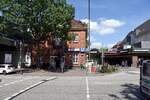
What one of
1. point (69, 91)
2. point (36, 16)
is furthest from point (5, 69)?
point (69, 91)

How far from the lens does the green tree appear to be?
4634cm

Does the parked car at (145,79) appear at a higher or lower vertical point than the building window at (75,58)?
lower

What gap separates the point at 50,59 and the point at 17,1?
17.5 meters

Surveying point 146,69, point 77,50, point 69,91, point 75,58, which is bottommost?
point 69,91

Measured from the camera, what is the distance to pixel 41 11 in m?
47.2

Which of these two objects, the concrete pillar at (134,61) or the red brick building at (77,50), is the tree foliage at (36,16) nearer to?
the red brick building at (77,50)

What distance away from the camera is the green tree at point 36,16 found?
4634cm

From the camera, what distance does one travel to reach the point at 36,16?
47344 mm

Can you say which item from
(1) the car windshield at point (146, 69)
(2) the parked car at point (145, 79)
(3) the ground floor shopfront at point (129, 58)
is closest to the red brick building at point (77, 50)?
(3) the ground floor shopfront at point (129, 58)

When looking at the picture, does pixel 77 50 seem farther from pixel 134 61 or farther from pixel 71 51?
pixel 134 61

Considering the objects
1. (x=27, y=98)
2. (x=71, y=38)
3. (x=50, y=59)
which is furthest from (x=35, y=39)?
(x=27, y=98)

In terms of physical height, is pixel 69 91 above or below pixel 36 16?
below

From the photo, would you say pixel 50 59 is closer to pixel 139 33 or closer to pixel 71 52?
pixel 71 52

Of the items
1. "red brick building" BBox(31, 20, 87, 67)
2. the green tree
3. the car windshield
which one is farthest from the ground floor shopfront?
the car windshield
